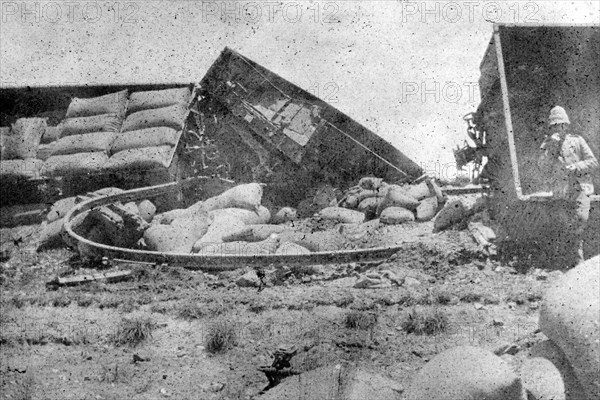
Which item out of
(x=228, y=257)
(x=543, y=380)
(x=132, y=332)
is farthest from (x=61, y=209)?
(x=543, y=380)

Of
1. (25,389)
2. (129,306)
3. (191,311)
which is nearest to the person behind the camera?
(25,389)

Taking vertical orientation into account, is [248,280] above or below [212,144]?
below

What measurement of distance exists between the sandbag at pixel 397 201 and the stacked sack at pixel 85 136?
17.6ft

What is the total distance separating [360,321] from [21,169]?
8498 millimetres

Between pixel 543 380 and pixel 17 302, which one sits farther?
pixel 17 302

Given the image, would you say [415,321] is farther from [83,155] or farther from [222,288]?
[83,155]

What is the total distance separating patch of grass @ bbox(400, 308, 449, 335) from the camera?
445 centimetres

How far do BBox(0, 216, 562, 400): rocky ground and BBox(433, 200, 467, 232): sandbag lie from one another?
27 cm

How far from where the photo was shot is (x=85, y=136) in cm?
1032

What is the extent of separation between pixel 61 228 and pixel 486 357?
265 inches

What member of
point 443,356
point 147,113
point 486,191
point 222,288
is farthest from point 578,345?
point 147,113

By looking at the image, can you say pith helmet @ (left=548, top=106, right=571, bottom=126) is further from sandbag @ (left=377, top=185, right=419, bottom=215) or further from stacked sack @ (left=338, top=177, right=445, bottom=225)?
sandbag @ (left=377, top=185, right=419, bottom=215)

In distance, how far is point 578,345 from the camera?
2.94m

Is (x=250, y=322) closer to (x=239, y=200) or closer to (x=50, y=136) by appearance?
(x=239, y=200)
